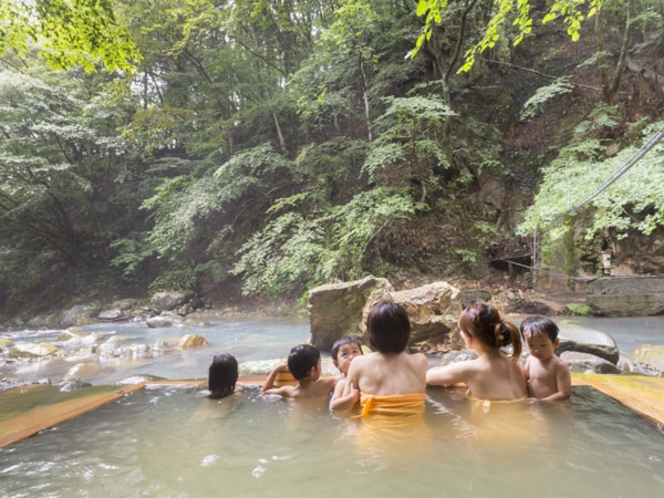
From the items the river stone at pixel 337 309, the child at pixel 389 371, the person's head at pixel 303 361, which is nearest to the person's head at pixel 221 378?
the person's head at pixel 303 361

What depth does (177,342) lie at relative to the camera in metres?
7.11

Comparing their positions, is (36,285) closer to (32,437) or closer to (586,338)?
(32,437)

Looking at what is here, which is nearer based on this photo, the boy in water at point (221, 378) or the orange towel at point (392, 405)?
the orange towel at point (392, 405)

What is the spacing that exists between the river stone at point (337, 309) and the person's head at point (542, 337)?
3.55 m

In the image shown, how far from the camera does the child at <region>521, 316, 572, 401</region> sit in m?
2.18

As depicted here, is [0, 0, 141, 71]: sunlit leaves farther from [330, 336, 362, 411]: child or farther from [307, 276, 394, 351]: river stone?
[307, 276, 394, 351]: river stone

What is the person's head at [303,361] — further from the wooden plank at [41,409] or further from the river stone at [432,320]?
the river stone at [432,320]

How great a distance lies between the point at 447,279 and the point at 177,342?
22.7ft

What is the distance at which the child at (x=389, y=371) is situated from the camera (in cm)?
200

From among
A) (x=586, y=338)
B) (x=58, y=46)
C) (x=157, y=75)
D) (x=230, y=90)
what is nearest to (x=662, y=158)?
(x=586, y=338)

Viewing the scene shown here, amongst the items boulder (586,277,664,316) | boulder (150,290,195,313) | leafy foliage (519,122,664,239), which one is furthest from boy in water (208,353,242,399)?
boulder (150,290,195,313)

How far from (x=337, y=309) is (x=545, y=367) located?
12.4ft

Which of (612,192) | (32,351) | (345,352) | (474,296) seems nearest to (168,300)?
(32,351)

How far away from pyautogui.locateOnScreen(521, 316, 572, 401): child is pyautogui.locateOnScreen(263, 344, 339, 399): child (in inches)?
53.1
